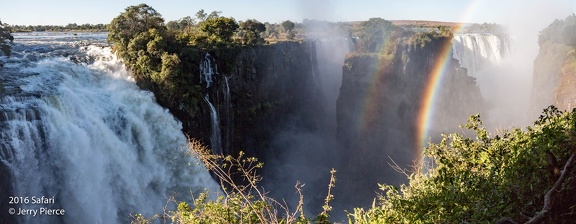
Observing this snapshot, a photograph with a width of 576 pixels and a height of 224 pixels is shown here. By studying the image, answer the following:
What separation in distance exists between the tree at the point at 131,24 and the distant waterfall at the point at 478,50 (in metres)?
35.3

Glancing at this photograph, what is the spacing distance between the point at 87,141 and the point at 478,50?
47021 millimetres

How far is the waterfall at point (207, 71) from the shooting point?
27.5 meters

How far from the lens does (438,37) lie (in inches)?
1506

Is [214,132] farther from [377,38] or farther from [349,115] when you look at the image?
[377,38]

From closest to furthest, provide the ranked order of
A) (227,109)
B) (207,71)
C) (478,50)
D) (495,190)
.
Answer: (495,190)
(207,71)
(227,109)
(478,50)

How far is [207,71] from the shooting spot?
91.3 ft

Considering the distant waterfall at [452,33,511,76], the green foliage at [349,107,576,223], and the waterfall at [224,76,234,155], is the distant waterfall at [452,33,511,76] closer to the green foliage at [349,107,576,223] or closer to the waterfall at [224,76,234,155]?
the waterfall at [224,76,234,155]

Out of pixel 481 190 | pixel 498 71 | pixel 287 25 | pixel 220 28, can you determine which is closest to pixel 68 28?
pixel 287 25

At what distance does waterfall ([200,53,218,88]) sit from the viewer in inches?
1082

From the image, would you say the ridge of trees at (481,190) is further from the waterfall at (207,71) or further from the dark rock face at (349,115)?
the dark rock face at (349,115)

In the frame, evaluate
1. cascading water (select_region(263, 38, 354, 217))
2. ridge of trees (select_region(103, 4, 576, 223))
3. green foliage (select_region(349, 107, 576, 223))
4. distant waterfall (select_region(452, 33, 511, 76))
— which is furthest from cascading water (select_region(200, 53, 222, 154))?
distant waterfall (select_region(452, 33, 511, 76))

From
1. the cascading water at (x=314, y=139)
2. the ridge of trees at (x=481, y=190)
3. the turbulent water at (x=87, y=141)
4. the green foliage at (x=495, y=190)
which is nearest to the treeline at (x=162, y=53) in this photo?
the turbulent water at (x=87, y=141)

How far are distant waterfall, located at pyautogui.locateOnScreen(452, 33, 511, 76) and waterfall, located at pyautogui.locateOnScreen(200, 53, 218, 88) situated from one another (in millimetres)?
31849

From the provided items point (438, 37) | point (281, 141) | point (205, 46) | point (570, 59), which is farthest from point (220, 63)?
point (570, 59)
